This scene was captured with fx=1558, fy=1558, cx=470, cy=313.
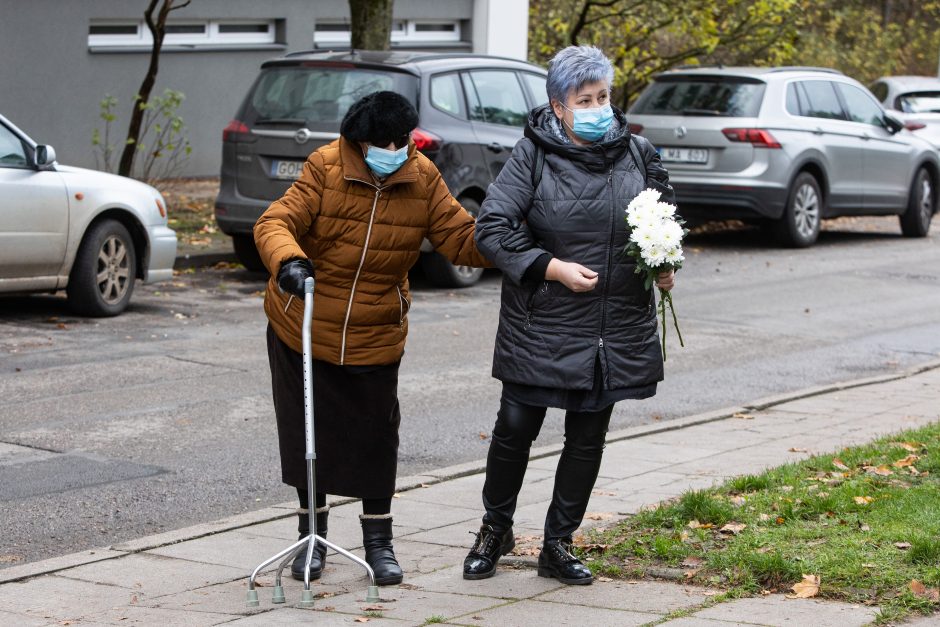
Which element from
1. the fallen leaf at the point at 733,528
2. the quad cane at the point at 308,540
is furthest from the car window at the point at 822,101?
the quad cane at the point at 308,540

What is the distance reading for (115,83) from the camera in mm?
20406

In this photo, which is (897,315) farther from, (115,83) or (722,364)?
(115,83)

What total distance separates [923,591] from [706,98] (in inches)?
494

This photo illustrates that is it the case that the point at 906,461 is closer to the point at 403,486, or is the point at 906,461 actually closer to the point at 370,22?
the point at 403,486

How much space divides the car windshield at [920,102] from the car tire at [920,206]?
548cm

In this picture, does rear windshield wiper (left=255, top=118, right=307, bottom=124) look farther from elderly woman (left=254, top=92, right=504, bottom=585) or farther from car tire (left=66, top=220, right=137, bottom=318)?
elderly woman (left=254, top=92, right=504, bottom=585)

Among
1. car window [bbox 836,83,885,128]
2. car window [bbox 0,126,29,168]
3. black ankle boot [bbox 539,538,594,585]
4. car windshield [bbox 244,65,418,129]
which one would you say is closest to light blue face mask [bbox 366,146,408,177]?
black ankle boot [bbox 539,538,594,585]

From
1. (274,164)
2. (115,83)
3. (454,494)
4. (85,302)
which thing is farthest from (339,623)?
(115,83)

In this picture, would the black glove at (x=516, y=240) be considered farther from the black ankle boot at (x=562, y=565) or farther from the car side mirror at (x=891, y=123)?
the car side mirror at (x=891, y=123)

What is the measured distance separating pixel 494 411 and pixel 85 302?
396 cm

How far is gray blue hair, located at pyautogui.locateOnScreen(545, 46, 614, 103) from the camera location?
5176mm

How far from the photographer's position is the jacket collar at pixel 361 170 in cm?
523

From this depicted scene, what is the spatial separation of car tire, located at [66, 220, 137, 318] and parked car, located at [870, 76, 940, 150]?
15602 mm

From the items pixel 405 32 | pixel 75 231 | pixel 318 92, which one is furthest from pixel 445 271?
pixel 405 32
